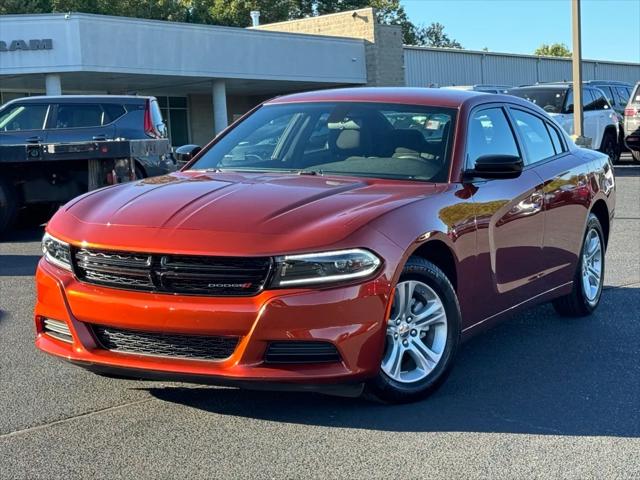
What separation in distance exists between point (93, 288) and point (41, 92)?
1252 inches

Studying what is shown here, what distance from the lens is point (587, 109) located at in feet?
71.6

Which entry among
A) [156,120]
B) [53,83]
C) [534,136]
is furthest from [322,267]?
[53,83]

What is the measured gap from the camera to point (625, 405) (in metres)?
4.73

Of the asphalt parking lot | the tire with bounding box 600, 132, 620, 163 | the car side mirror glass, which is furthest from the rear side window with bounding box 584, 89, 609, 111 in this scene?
the car side mirror glass

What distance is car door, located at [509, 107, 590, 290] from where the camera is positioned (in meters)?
6.10

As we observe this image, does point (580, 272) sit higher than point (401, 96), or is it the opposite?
point (401, 96)

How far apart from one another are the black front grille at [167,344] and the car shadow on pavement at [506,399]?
477 millimetres

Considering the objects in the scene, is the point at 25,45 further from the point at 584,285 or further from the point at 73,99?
the point at 584,285

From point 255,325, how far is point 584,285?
11.7 ft

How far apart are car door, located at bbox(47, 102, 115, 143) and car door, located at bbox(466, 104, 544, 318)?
8.60m

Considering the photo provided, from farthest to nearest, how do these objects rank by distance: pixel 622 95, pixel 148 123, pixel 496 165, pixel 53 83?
pixel 53 83 < pixel 622 95 < pixel 148 123 < pixel 496 165

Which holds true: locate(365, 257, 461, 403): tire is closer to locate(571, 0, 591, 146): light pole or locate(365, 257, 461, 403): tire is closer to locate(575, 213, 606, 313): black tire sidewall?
locate(575, 213, 606, 313): black tire sidewall

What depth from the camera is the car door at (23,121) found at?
42.5 feet

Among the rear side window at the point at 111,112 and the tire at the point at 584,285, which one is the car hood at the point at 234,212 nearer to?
the tire at the point at 584,285
